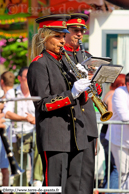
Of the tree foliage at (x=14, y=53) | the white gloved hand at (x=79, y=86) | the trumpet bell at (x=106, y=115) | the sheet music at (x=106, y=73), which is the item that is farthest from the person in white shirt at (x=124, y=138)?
the tree foliage at (x=14, y=53)

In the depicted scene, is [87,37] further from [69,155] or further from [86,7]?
[69,155]

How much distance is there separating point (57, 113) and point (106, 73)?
1.85ft

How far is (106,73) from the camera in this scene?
338cm

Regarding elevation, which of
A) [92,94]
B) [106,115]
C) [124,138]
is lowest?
[124,138]

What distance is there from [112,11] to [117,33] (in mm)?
415

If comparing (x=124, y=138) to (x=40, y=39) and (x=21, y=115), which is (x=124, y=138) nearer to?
(x=21, y=115)

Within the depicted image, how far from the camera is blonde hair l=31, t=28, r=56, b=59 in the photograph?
3.56 m

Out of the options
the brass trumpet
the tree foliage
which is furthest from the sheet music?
the tree foliage

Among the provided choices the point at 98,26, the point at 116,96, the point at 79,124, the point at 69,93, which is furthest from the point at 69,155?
the point at 98,26

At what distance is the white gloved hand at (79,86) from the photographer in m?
3.32

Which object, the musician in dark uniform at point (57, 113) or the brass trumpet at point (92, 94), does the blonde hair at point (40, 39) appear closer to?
the musician in dark uniform at point (57, 113)

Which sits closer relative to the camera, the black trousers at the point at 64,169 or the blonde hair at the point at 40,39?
the black trousers at the point at 64,169

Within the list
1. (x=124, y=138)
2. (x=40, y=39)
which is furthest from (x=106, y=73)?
(x=124, y=138)

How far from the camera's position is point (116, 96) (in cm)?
518
